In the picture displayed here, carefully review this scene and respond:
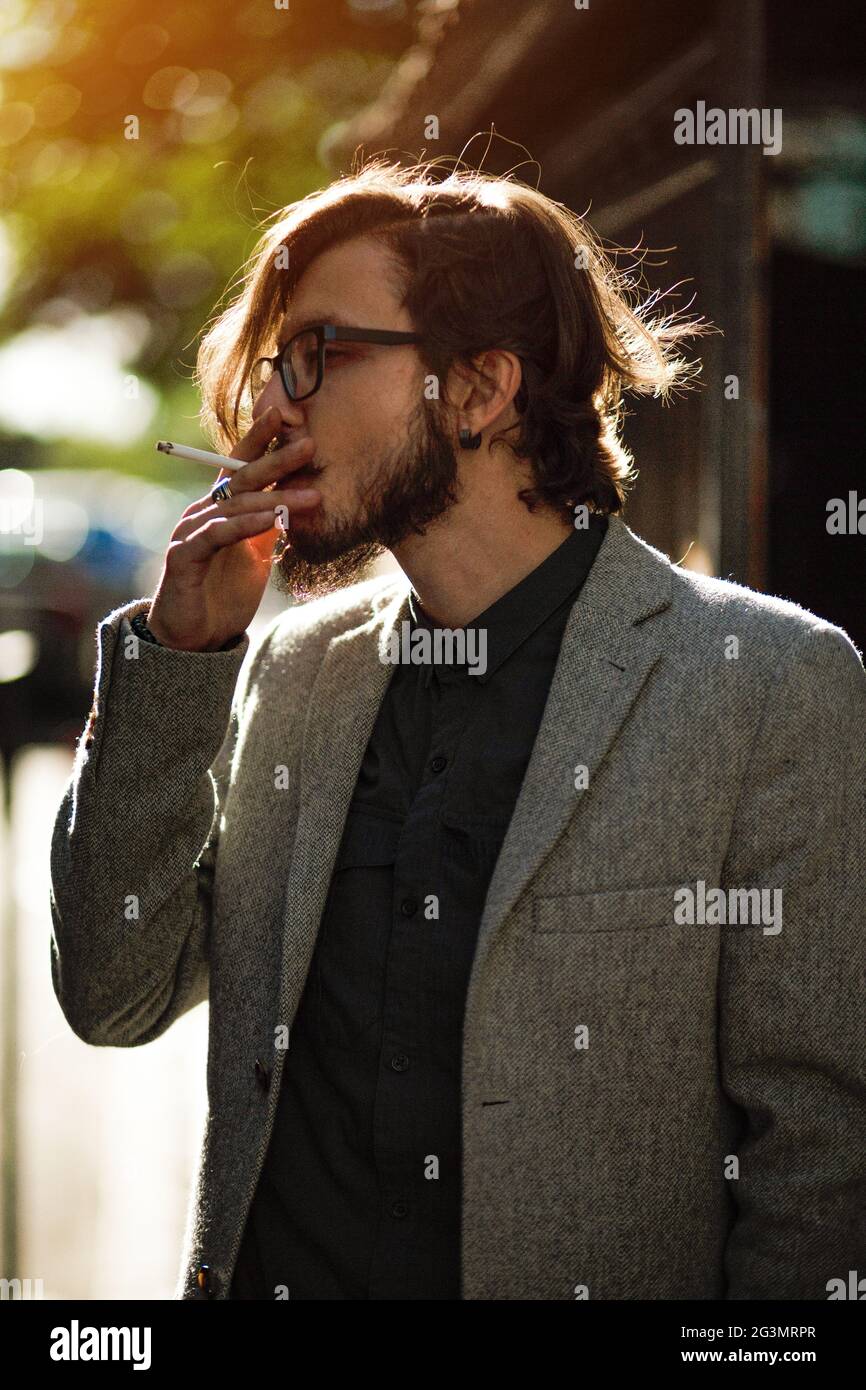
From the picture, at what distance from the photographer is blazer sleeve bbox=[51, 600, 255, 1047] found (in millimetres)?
2375

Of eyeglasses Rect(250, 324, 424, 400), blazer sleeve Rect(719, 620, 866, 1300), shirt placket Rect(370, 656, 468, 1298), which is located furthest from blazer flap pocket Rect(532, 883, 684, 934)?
eyeglasses Rect(250, 324, 424, 400)

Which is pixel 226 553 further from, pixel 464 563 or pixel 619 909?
pixel 619 909

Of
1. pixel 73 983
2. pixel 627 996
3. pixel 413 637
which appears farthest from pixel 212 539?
pixel 627 996

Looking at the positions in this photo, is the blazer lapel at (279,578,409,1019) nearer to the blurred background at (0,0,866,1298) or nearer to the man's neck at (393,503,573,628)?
the man's neck at (393,503,573,628)

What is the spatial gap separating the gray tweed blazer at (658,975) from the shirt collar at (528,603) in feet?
0.43

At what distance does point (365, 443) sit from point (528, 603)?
428 millimetres

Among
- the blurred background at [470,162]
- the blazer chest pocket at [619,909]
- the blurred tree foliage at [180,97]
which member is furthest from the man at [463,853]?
the blurred tree foliage at [180,97]

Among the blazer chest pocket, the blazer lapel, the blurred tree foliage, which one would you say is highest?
the blurred tree foliage

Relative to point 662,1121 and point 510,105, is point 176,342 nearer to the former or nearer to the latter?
point 510,105

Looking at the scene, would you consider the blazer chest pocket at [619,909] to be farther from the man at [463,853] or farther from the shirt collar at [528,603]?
the shirt collar at [528,603]

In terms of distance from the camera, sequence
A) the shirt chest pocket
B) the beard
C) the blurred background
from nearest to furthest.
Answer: the shirt chest pocket
the beard
the blurred background

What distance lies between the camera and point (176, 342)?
43.0ft

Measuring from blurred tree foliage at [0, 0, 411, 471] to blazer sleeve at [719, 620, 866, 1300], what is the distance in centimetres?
282

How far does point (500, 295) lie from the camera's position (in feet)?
8.93
